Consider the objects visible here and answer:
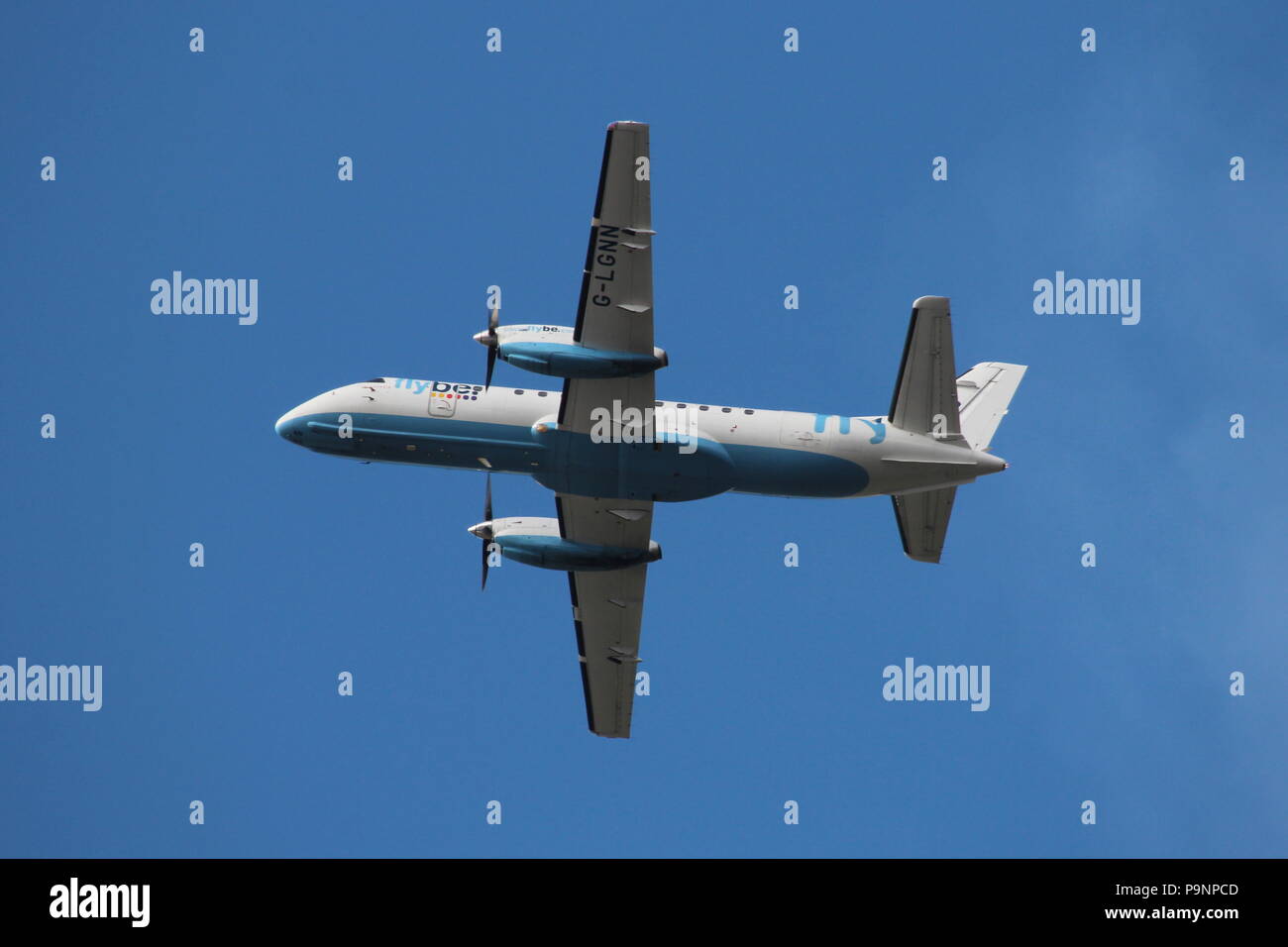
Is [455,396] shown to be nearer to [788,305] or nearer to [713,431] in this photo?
[713,431]

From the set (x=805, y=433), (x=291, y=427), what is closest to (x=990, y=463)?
(x=805, y=433)

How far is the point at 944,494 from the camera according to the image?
40.1m

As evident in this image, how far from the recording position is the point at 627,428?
128 feet

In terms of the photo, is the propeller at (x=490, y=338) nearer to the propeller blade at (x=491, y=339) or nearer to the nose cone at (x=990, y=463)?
the propeller blade at (x=491, y=339)

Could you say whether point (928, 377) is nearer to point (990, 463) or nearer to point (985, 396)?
point (990, 463)

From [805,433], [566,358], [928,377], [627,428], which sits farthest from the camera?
[805,433]

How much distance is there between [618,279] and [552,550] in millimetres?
9100

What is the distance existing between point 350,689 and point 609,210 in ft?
59.4

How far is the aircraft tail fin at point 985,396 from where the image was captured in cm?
4069

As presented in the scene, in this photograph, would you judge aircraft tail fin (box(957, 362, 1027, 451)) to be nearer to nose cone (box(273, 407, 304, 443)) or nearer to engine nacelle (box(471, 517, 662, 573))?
engine nacelle (box(471, 517, 662, 573))

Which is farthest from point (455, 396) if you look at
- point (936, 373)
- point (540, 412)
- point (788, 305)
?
point (936, 373)

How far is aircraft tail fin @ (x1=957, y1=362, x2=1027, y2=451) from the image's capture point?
133ft

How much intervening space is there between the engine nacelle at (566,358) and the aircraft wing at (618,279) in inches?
10.6

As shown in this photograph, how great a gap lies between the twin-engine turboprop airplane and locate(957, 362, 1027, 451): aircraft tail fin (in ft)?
0.14
